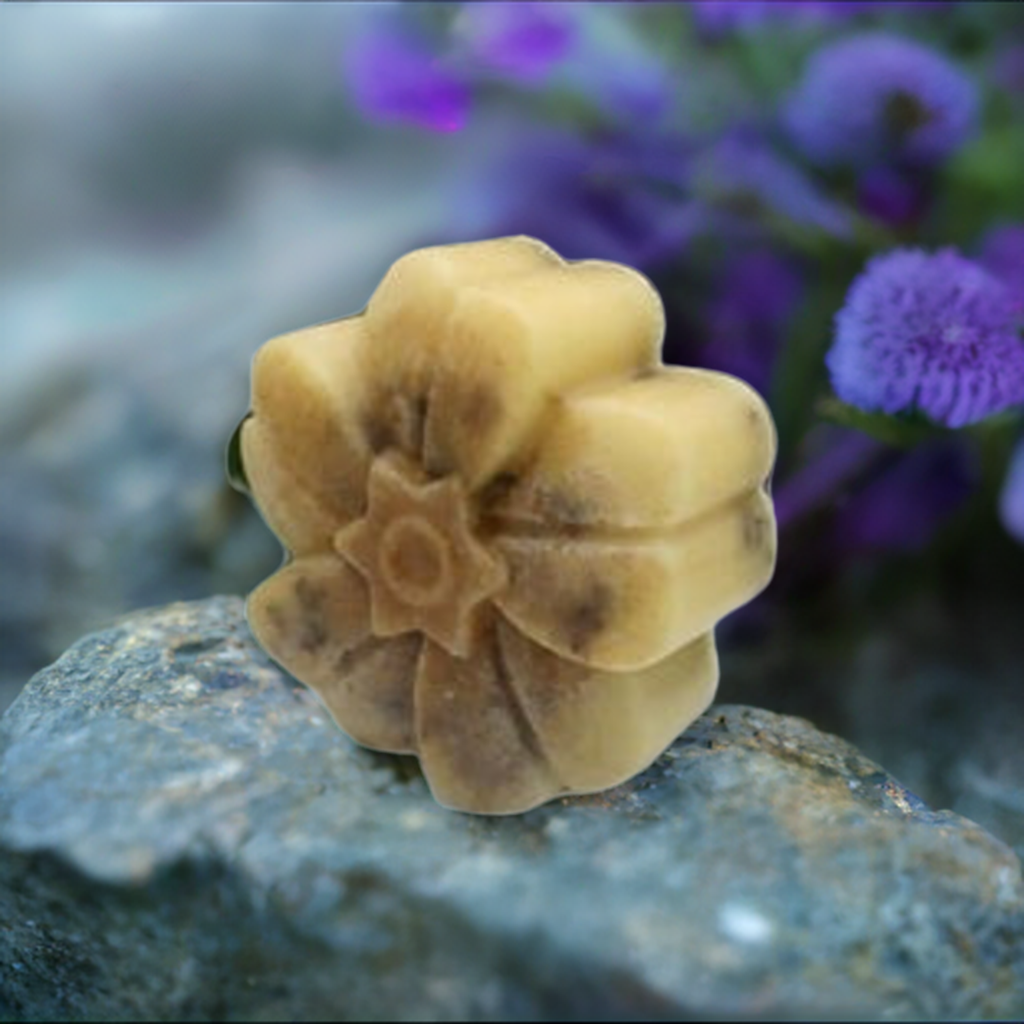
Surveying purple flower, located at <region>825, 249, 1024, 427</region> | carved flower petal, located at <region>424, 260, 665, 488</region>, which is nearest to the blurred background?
purple flower, located at <region>825, 249, 1024, 427</region>

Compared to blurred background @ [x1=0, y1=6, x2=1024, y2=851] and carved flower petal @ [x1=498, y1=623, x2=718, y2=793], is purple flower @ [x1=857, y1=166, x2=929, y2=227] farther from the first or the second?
carved flower petal @ [x1=498, y1=623, x2=718, y2=793]

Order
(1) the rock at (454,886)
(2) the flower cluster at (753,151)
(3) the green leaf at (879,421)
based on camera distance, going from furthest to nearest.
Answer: (2) the flower cluster at (753,151) → (3) the green leaf at (879,421) → (1) the rock at (454,886)

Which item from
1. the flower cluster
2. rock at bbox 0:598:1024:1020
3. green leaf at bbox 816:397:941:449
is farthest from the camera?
the flower cluster

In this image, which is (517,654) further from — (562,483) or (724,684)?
(724,684)

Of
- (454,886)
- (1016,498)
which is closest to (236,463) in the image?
(454,886)

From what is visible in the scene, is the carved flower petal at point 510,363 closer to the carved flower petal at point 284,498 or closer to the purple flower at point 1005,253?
the carved flower petal at point 284,498

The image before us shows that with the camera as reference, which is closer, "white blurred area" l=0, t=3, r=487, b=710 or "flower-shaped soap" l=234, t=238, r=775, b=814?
"flower-shaped soap" l=234, t=238, r=775, b=814

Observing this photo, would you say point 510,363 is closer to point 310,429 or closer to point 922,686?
point 310,429

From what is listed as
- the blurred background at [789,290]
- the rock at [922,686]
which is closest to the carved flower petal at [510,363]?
the blurred background at [789,290]
